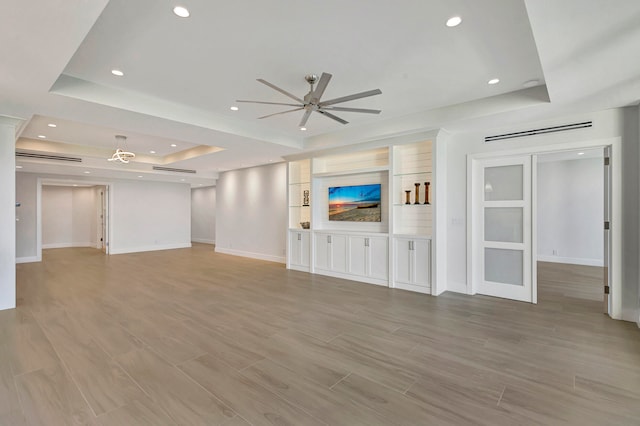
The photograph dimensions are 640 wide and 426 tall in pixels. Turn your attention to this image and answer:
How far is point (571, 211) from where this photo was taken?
7562 millimetres

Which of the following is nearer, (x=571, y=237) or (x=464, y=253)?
(x=464, y=253)

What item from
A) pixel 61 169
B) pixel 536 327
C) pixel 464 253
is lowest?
pixel 536 327

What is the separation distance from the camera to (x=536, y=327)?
3.62 meters

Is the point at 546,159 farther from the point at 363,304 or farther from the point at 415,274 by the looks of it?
the point at 363,304

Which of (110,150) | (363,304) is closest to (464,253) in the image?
(363,304)

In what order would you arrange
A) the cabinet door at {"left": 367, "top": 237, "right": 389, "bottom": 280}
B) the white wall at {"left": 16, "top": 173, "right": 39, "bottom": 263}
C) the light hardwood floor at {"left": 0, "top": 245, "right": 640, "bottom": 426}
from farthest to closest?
the white wall at {"left": 16, "top": 173, "right": 39, "bottom": 263}
the cabinet door at {"left": 367, "top": 237, "right": 389, "bottom": 280}
the light hardwood floor at {"left": 0, "top": 245, "right": 640, "bottom": 426}

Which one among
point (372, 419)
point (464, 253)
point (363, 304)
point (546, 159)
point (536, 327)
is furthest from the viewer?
point (546, 159)

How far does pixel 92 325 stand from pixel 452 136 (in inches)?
235

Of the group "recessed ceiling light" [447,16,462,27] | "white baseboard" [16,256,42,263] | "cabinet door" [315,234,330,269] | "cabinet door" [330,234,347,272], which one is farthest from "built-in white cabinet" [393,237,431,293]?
"white baseboard" [16,256,42,263]

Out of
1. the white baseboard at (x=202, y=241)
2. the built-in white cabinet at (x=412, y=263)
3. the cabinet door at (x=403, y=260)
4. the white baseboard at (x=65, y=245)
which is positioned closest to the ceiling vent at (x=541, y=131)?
the built-in white cabinet at (x=412, y=263)

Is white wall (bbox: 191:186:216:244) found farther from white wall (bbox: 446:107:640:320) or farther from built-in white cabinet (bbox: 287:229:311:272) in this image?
white wall (bbox: 446:107:640:320)

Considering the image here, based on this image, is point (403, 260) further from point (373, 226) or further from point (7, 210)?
point (7, 210)

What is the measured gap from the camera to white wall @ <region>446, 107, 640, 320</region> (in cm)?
381

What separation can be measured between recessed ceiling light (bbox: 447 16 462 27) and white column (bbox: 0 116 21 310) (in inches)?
222
